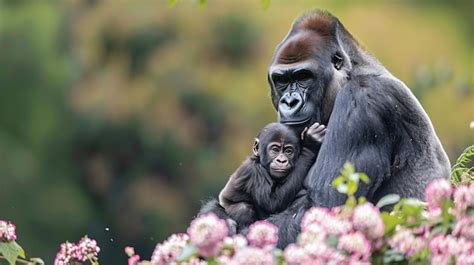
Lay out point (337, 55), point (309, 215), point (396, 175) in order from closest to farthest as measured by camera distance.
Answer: point (309, 215) < point (396, 175) < point (337, 55)

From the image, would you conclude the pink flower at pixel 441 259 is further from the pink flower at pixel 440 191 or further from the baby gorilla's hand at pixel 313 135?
the baby gorilla's hand at pixel 313 135

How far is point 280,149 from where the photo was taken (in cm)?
469

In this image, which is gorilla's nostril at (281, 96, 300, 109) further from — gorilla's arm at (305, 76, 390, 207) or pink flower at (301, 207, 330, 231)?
pink flower at (301, 207, 330, 231)

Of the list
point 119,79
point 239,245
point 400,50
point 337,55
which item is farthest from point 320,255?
point 119,79

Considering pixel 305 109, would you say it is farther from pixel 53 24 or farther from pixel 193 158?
pixel 53 24

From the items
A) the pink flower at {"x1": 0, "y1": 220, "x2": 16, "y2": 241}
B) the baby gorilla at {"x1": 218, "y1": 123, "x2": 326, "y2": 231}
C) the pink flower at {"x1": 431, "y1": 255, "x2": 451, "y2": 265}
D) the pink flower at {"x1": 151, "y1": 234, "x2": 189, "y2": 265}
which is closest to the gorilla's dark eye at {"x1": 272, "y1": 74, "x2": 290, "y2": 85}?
the baby gorilla at {"x1": 218, "y1": 123, "x2": 326, "y2": 231}

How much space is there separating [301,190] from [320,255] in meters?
2.18

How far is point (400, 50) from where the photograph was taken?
15.9 m

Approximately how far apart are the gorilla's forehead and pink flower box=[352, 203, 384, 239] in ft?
7.81

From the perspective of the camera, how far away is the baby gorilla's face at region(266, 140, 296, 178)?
15.3 ft

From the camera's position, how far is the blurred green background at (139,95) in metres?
16.3

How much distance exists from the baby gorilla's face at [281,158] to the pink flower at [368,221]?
2.08m

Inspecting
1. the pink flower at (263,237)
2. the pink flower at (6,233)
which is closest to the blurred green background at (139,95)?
the pink flower at (6,233)

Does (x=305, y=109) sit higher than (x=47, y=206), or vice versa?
(x=47, y=206)
